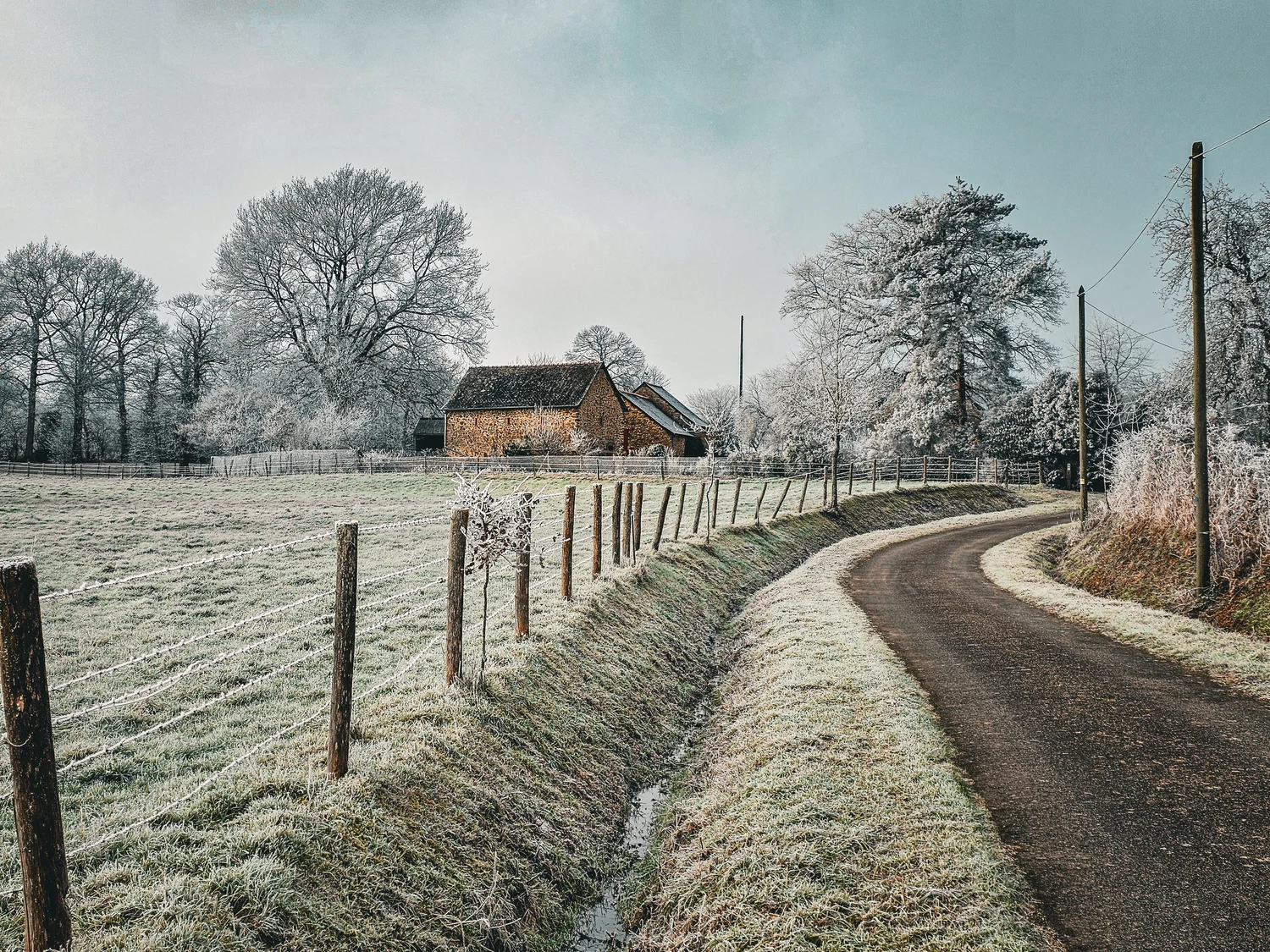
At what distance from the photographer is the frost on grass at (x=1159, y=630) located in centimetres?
735

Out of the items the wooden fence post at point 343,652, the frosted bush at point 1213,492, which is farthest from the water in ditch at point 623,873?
the frosted bush at point 1213,492

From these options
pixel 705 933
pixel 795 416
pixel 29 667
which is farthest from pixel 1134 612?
pixel 795 416

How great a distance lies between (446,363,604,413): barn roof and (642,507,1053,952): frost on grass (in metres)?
35.3

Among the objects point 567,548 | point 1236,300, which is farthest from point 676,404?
point 567,548

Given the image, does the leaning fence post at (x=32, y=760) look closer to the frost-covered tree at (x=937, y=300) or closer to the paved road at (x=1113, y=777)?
the paved road at (x=1113, y=777)

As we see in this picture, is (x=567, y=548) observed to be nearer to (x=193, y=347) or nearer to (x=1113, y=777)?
(x=1113, y=777)

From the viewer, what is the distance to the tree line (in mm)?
39969

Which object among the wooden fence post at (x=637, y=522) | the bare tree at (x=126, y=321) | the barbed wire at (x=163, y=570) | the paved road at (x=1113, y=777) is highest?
the bare tree at (x=126, y=321)

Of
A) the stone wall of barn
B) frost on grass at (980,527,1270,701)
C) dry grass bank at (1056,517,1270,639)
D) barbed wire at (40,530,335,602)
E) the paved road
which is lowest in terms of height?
the paved road

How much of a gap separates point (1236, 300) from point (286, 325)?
145 feet

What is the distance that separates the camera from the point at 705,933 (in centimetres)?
412

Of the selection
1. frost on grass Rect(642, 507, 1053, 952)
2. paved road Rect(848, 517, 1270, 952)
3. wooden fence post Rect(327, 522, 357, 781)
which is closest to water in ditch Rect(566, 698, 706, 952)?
frost on grass Rect(642, 507, 1053, 952)

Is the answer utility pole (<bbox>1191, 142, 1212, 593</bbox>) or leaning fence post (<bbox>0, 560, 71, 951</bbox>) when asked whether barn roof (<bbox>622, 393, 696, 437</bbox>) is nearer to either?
utility pole (<bbox>1191, 142, 1212, 593</bbox>)

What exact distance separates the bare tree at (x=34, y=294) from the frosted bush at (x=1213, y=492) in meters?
51.9
